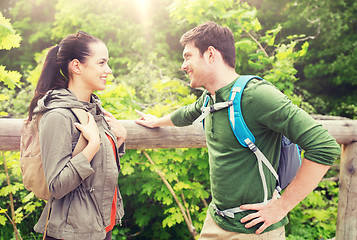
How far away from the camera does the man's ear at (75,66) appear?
160 centimetres

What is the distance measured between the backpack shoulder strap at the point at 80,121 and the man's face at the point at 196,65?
64 cm

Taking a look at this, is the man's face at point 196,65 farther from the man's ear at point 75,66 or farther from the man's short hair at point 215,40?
the man's ear at point 75,66

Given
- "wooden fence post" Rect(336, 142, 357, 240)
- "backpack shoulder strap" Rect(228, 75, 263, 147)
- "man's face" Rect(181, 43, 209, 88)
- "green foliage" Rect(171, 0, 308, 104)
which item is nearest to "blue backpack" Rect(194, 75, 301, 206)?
"backpack shoulder strap" Rect(228, 75, 263, 147)

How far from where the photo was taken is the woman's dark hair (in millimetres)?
1599

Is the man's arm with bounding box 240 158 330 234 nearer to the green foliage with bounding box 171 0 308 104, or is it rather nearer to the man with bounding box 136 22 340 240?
the man with bounding box 136 22 340 240

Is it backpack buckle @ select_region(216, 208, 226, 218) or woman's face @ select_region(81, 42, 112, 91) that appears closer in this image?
woman's face @ select_region(81, 42, 112, 91)

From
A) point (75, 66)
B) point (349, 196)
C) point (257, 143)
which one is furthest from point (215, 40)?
point (349, 196)

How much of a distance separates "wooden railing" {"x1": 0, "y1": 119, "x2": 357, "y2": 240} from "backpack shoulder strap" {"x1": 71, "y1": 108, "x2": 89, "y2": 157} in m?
0.63

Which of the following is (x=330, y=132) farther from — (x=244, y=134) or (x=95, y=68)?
(x=95, y=68)

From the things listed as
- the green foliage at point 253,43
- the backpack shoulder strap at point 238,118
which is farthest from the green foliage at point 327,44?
the backpack shoulder strap at point 238,118

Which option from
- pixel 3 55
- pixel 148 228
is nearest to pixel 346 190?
pixel 148 228

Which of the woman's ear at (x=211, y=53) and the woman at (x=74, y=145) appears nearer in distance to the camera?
the woman at (x=74, y=145)

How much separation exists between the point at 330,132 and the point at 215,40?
172 centimetres

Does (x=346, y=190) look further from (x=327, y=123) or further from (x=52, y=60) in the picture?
(x=52, y=60)
